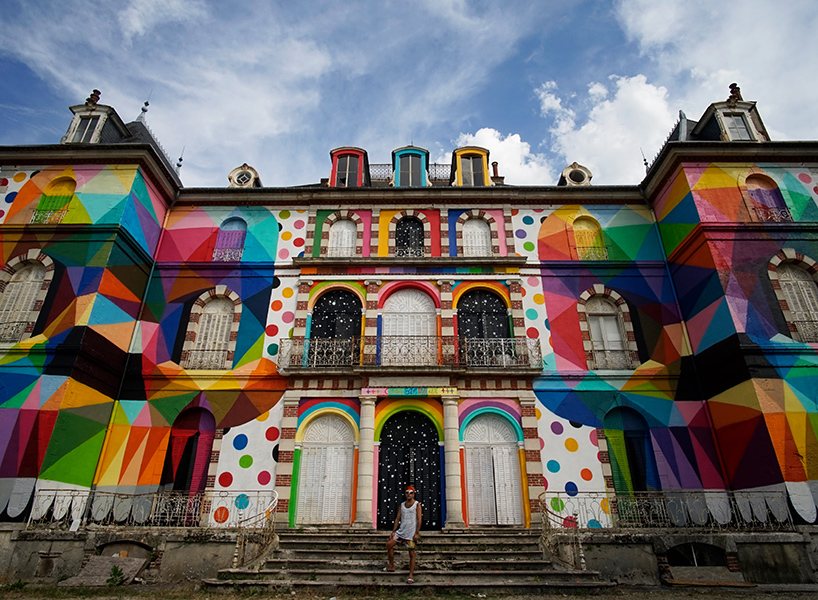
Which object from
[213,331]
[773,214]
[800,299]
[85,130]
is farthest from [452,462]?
[85,130]

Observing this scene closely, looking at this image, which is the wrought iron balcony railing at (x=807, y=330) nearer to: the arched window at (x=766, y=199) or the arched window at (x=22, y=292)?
the arched window at (x=766, y=199)

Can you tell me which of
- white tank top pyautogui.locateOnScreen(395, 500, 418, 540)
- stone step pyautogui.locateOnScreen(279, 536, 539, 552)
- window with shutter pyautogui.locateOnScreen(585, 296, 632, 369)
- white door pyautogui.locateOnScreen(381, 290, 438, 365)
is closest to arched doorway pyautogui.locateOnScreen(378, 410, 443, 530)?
white door pyautogui.locateOnScreen(381, 290, 438, 365)

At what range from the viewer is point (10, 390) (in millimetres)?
11781

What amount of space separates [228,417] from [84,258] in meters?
5.67

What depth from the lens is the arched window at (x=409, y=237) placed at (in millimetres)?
15648

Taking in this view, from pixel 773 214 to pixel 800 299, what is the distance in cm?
261

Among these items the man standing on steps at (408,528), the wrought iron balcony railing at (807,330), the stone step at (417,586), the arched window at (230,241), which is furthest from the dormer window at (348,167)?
the wrought iron balcony railing at (807,330)

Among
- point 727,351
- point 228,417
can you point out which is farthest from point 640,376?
point 228,417

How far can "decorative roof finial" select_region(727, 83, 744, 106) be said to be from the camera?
50.9 feet

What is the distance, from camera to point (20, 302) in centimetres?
1324

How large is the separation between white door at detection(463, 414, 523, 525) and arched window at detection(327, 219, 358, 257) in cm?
651

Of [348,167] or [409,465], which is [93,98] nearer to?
[348,167]

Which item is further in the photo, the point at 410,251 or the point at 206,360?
the point at 410,251

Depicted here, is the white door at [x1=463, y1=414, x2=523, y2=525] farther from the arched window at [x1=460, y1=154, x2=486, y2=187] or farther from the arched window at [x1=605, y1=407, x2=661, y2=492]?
the arched window at [x1=460, y1=154, x2=486, y2=187]
